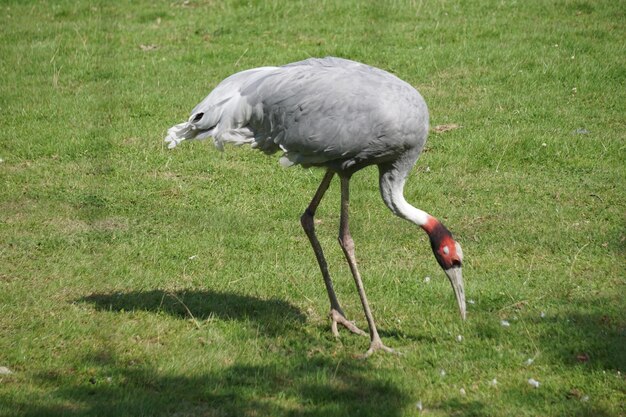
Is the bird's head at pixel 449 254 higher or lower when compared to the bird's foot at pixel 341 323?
higher

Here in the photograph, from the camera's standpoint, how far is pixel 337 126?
20.0 feet

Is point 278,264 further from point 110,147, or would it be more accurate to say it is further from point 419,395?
point 110,147

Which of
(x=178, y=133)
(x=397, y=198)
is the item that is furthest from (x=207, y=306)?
(x=397, y=198)

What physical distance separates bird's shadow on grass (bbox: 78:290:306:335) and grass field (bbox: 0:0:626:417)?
0.02 meters

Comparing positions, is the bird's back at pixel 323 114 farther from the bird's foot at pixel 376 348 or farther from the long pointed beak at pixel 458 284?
the bird's foot at pixel 376 348

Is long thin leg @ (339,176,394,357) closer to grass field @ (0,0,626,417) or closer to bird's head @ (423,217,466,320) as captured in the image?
A: grass field @ (0,0,626,417)

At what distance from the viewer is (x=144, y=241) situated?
782 centimetres

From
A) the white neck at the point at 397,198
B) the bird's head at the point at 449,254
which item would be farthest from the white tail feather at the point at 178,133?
the bird's head at the point at 449,254

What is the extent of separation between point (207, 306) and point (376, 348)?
1.33 m

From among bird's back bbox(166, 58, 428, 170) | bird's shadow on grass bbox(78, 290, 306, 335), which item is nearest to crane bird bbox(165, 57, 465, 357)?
bird's back bbox(166, 58, 428, 170)

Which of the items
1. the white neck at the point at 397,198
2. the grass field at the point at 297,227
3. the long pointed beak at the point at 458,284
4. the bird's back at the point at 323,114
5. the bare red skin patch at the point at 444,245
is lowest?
the grass field at the point at 297,227

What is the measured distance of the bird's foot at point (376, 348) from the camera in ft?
20.0

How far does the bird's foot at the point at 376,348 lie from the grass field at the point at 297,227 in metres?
0.07

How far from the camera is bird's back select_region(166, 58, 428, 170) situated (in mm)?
6059
